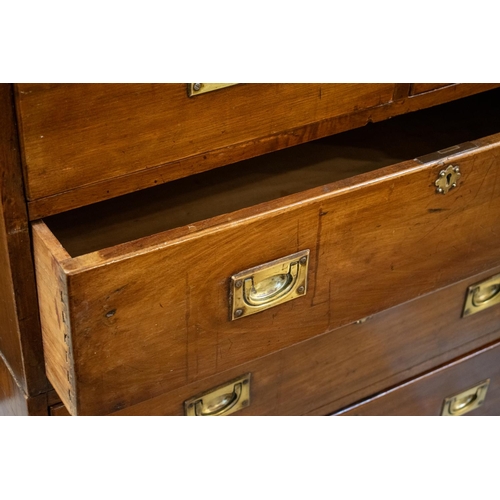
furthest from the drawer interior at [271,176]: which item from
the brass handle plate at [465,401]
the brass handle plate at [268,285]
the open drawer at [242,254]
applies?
the brass handle plate at [465,401]

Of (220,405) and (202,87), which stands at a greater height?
(202,87)

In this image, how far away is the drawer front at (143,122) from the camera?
729mm

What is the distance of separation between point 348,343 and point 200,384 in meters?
0.19

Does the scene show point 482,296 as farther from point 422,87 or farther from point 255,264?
point 255,264

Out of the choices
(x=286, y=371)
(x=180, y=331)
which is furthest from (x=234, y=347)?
(x=286, y=371)

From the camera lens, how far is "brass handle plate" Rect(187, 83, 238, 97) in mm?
786

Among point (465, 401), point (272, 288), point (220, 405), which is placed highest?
point (272, 288)

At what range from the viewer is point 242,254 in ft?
2.64

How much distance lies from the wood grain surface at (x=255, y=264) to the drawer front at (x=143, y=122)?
72mm

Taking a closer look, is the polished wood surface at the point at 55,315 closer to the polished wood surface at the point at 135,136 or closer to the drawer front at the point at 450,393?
the polished wood surface at the point at 135,136

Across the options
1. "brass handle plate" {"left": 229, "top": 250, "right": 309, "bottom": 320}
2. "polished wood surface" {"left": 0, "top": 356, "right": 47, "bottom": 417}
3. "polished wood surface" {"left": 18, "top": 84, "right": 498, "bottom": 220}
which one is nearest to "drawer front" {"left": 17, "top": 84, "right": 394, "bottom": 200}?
"polished wood surface" {"left": 18, "top": 84, "right": 498, "bottom": 220}

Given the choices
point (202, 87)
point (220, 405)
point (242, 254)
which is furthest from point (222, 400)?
point (202, 87)

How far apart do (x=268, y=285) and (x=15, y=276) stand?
0.23 meters

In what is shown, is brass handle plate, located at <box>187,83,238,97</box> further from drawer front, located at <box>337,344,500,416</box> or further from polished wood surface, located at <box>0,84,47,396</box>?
drawer front, located at <box>337,344,500,416</box>
